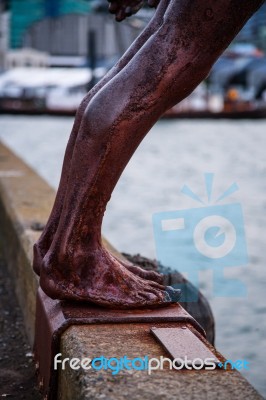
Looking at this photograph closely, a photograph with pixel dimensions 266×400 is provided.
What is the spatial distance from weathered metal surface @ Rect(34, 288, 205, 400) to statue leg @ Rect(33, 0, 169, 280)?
0.15 metres

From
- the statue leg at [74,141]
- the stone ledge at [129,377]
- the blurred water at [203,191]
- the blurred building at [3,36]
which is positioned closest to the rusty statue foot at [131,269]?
the statue leg at [74,141]

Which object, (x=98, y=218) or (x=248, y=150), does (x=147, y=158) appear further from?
(x=98, y=218)

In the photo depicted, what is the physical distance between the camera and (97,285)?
1.95 meters

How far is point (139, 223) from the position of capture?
7.66 m

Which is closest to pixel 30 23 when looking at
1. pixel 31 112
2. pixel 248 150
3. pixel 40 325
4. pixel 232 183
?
pixel 31 112

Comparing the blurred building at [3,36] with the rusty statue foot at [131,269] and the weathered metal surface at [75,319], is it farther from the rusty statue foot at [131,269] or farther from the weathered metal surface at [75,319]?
the weathered metal surface at [75,319]

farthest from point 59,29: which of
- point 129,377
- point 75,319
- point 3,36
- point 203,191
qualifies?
point 129,377

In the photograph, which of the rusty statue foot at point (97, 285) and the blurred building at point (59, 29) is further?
the blurred building at point (59, 29)

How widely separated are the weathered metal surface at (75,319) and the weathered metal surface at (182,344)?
0.24 ft

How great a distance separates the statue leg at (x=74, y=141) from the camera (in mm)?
1998

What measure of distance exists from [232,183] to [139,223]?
5.90m

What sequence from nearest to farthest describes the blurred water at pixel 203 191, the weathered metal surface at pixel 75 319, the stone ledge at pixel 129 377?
the stone ledge at pixel 129 377, the weathered metal surface at pixel 75 319, the blurred water at pixel 203 191

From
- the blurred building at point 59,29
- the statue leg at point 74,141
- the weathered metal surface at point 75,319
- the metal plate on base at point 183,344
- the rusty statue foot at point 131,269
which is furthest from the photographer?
the blurred building at point 59,29

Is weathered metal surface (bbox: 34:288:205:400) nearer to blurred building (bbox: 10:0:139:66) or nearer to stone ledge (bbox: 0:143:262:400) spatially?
stone ledge (bbox: 0:143:262:400)
